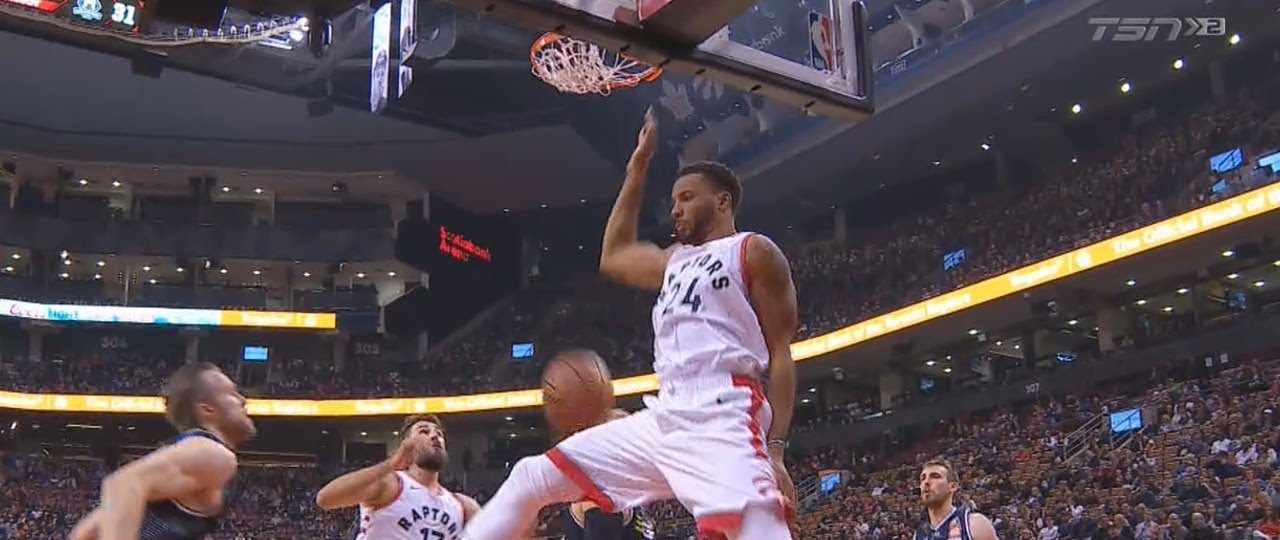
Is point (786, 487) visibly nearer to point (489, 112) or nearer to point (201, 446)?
point (201, 446)

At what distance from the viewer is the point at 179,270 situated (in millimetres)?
43562

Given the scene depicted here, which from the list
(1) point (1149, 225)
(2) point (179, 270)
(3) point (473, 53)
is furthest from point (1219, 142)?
(2) point (179, 270)

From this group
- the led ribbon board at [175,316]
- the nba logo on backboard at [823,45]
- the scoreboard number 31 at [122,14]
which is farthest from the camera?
the led ribbon board at [175,316]

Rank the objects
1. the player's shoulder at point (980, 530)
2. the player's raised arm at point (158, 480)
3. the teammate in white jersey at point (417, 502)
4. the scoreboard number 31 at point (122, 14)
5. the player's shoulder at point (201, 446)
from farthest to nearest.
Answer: the scoreboard number 31 at point (122, 14)
the player's shoulder at point (980, 530)
the teammate in white jersey at point (417, 502)
the player's shoulder at point (201, 446)
the player's raised arm at point (158, 480)

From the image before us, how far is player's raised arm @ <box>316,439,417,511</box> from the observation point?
5.95 metres

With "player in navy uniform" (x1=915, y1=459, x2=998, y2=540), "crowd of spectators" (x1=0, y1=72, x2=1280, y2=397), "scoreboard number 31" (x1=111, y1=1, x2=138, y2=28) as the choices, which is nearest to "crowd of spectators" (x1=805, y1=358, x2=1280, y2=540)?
"crowd of spectators" (x1=0, y1=72, x2=1280, y2=397)

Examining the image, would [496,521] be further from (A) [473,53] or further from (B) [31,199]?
(B) [31,199]

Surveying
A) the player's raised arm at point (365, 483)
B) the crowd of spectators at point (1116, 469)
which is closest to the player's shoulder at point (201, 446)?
the player's raised arm at point (365, 483)

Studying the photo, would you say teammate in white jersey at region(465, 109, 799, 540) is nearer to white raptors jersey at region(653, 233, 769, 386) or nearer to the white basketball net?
white raptors jersey at region(653, 233, 769, 386)

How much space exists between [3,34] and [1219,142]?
29.7 m

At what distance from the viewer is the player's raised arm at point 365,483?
234 inches

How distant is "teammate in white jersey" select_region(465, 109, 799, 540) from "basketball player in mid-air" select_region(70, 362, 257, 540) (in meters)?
0.97

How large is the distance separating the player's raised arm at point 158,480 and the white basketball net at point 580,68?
8135 millimetres

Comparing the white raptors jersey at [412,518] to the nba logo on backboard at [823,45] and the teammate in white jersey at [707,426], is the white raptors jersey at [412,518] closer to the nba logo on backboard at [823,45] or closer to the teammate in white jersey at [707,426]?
the teammate in white jersey at [707,426]
